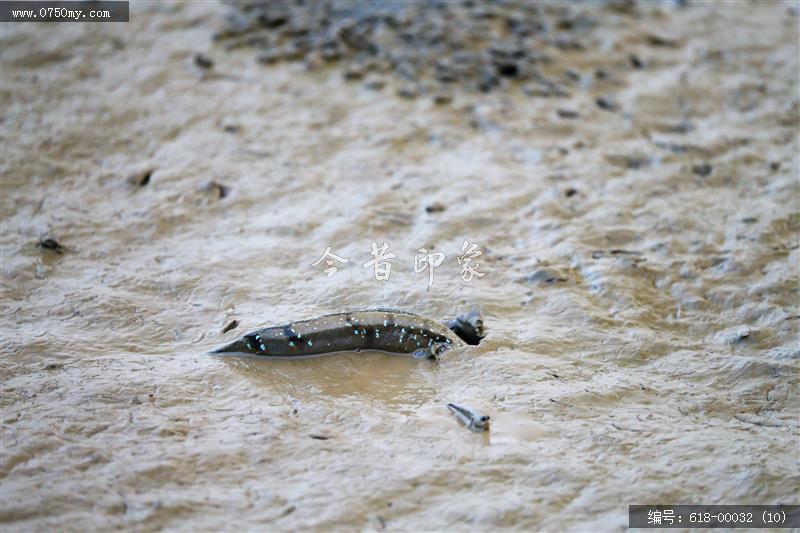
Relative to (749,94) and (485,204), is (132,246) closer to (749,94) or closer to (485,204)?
(485,204)

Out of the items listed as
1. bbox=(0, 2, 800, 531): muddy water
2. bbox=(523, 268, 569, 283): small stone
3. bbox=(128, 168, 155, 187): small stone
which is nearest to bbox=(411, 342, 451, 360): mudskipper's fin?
bbox=(0, 2, 800, 531): muddy water

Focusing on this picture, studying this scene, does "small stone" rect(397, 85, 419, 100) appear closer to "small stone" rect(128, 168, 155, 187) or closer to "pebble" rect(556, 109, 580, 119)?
"pebble" rect(556, 109, 580, 119)

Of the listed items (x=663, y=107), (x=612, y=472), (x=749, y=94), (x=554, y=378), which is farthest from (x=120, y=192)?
(x=749, y=94)

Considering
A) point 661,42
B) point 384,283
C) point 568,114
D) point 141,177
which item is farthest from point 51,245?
point 661,42

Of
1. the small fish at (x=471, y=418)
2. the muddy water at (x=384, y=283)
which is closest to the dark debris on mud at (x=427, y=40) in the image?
the muddy water at (x=384, y=283)

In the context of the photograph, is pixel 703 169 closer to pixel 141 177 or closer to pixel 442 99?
pixel 442 99

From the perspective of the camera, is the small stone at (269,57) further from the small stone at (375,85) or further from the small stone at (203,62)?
the small stone at (375,85)

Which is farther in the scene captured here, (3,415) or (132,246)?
(132,246)
